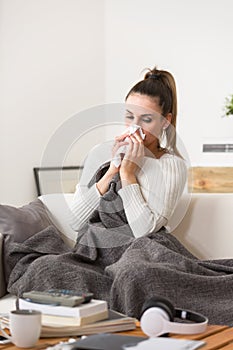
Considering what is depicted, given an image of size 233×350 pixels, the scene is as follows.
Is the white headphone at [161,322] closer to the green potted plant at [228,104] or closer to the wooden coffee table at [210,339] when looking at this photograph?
the wooden coffee table at [210,339]

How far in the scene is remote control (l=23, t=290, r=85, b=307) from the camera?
1852mm

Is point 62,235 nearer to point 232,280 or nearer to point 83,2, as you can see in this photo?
point 232,280

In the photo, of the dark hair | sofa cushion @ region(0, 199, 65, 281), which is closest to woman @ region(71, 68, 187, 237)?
the dark hair

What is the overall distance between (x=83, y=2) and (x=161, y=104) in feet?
7.71

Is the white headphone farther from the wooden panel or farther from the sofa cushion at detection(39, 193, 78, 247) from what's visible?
the wooden panel

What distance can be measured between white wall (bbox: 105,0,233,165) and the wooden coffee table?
3.04 meters

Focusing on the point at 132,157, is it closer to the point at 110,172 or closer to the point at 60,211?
the point at 110,172

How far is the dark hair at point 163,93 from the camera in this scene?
311cm

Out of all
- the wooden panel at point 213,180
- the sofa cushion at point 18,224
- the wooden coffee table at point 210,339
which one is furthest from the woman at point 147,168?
the wooden panel at point 213,180

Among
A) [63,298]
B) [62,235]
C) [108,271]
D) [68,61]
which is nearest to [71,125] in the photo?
[62,235]

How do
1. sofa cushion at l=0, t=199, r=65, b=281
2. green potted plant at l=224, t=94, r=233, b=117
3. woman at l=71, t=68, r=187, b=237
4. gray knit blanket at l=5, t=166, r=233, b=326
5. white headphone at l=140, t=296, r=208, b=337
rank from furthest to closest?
green potted plant at l=224, t=94, r=233, b=117
woman at l=71, t=68, r=187, b=237
sofa cushion at l=0, t=199, r=65, b=281
gray knit blanket at l=5, t=166, r=233, b=326
white headphone at l=140, t=296, r=208, b=337

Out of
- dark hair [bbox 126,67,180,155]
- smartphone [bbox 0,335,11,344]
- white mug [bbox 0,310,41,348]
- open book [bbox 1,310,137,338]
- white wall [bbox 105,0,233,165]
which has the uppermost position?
white wall [bbox 105,0,233,165]

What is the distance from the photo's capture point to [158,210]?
118 inches

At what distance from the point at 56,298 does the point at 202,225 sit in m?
1.31
